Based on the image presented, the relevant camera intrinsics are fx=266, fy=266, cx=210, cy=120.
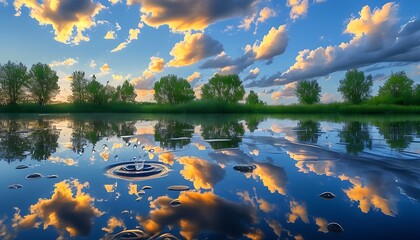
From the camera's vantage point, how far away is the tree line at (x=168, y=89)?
76.1 m

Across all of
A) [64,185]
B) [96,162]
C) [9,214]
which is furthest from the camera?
[96,162]

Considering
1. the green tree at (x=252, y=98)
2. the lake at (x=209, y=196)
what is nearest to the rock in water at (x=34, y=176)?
the lake at (x=209, y=196)

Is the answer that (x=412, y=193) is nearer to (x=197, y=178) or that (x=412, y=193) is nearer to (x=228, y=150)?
(x=197, y=178)

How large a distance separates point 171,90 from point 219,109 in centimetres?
4133

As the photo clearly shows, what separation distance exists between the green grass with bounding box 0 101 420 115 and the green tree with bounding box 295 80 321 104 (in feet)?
140

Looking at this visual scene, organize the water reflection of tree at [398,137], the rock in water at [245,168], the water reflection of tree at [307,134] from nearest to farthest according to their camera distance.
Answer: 1. the rock in water at [245,168]
2. the water reflection of tree at [398,137]
3. the water reflection of tree at [307,134]

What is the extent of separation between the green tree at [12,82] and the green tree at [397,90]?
114060mm

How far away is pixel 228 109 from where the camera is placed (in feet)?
208

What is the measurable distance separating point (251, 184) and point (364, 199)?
231 centimetres

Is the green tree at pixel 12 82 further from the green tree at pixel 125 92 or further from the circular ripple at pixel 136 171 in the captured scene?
the circular ripple at pixel 136 171

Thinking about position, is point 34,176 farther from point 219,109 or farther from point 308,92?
point 308,92

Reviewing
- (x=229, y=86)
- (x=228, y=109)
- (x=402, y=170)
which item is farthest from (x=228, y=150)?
(x=229, y=86)

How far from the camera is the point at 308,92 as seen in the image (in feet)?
365

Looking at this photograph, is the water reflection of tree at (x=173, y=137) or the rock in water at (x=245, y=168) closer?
the rock in water at (x=245, y=168)
